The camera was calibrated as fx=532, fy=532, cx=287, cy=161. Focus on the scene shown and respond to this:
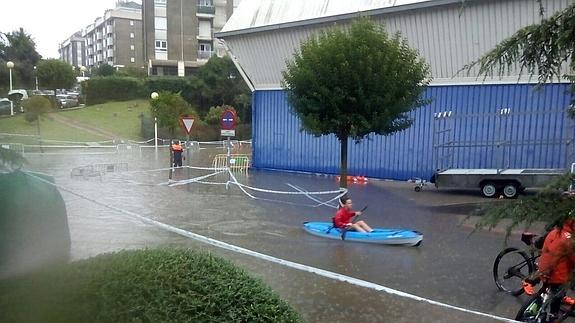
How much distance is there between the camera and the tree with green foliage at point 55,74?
2.46 meters

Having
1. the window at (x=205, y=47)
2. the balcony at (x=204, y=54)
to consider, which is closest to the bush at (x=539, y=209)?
the balcony at (x=204, y=54)

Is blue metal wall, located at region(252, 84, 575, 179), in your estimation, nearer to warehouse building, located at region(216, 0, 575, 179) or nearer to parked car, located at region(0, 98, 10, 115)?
warehouse building, located at region(216, 0, 575, 179)

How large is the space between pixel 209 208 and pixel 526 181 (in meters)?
8.89

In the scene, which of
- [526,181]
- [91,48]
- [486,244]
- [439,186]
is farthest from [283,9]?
[91,48]

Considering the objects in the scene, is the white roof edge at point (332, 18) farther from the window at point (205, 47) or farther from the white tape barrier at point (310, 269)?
the window at point (205, 47)

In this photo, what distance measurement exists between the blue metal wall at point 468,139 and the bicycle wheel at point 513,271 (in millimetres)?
8504

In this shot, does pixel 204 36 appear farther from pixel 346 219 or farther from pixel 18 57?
pixel 18 57

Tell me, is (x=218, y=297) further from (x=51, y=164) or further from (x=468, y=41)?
(x=468, y=41)

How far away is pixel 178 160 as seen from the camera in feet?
79.9

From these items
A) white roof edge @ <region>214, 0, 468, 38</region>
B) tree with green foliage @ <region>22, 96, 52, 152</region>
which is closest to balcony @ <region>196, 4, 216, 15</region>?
white roof edge @ <region>214, 0, 468, 38</region>

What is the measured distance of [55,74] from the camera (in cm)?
264

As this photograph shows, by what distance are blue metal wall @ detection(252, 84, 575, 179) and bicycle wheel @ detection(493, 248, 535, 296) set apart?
335 inches

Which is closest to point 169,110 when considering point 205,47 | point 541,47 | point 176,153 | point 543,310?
point 176,153

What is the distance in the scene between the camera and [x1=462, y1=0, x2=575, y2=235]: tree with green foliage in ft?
8.79
